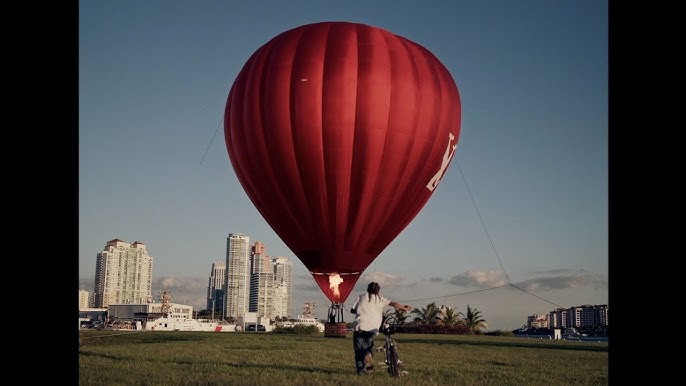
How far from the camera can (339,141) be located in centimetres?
2216

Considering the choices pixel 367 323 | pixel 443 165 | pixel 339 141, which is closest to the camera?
pixel 367 323

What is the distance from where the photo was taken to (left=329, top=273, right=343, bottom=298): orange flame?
23325 millimetres

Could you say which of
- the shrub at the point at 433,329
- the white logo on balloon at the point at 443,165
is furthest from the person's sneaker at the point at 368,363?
the shrub at the point at 433,329

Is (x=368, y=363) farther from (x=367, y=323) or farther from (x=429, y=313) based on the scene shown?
(x=429, y=313)

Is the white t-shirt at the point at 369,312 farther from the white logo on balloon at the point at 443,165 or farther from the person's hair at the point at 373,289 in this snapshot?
the white logo on balloon at the point at 443,165

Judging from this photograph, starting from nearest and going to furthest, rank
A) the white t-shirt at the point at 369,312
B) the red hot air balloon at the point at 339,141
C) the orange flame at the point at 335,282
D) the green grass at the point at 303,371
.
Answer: the green grass at the point at 303,371, the white t-shirt at the point at 369,312, the red hot air balloon at the point at 339,141, the orange flame at the point at 335,282

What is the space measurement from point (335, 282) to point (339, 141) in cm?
481

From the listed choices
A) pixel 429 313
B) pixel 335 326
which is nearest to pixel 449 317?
pixel 429 313

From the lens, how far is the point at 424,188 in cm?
2362

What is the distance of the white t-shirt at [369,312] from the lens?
42.8 ft

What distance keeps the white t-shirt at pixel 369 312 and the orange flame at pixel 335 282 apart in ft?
32.9

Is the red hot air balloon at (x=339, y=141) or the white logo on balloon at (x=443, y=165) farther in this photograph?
the white logo on balloon at (x=443, y=165)
